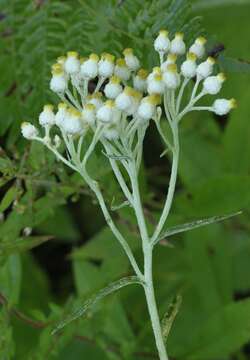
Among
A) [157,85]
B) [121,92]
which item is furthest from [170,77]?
[121,92]

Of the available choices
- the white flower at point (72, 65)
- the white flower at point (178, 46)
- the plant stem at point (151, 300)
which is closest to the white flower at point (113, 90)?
the white flower at point (72, 65)

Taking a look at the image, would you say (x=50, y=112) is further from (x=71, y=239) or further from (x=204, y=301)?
(x=71, y=239)

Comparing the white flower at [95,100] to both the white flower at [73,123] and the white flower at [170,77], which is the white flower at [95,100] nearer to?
the white flower at [73,123]

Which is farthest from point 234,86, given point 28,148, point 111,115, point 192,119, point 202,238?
point 111,115

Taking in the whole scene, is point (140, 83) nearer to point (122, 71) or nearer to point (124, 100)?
point (122, 71)

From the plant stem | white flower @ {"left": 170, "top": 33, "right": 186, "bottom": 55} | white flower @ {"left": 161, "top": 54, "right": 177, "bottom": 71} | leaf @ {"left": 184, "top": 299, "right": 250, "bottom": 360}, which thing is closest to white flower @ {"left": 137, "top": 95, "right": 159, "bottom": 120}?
white flower @ {"left": 161, "top": 54, "right": 177, "bottom": 71}
